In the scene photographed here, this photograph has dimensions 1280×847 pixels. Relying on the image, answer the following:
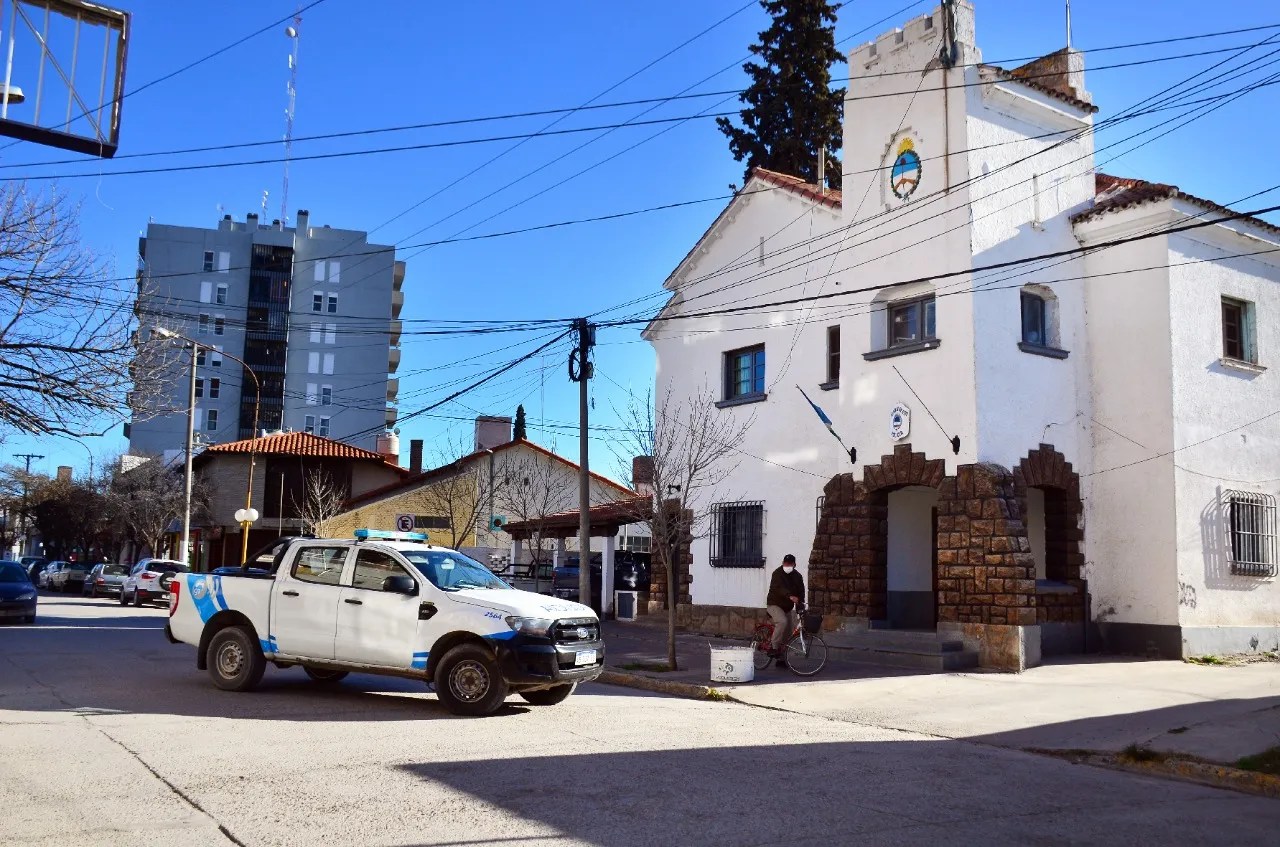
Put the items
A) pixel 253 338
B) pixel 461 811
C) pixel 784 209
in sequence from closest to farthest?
pixel 461 811 → pixel 784 209 → pixel 253 338

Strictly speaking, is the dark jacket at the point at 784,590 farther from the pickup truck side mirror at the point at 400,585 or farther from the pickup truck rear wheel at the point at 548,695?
the pickup truck side mirror at the point at 400,585

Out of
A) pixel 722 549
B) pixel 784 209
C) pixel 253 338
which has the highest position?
pixel 253 338

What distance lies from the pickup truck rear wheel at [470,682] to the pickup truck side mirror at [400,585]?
2.78 ft

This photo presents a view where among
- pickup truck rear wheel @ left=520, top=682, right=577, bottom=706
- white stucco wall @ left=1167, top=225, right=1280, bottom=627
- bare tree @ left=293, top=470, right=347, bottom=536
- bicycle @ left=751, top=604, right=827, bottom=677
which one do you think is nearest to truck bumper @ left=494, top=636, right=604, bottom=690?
pickup truck rear wheel @ left=520, top=682, right=577, bottom=706

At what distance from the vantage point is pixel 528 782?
8070mm

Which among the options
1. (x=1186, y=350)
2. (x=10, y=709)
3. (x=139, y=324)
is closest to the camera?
(x=10, y=709)

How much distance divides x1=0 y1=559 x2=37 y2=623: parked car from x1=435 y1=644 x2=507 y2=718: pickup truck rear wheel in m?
17.8

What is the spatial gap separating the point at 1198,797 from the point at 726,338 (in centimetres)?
1621

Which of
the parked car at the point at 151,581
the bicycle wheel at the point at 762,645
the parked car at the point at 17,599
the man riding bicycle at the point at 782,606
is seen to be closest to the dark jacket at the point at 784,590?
the man riding bicycle at the point at 782,606

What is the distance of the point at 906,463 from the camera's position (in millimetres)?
18531

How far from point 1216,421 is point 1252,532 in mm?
2138

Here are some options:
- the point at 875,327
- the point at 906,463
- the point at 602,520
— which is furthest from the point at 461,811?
the point at 602,520

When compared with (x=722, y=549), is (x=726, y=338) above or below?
above

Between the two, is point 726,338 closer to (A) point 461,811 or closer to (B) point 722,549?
(B) point 722,549
